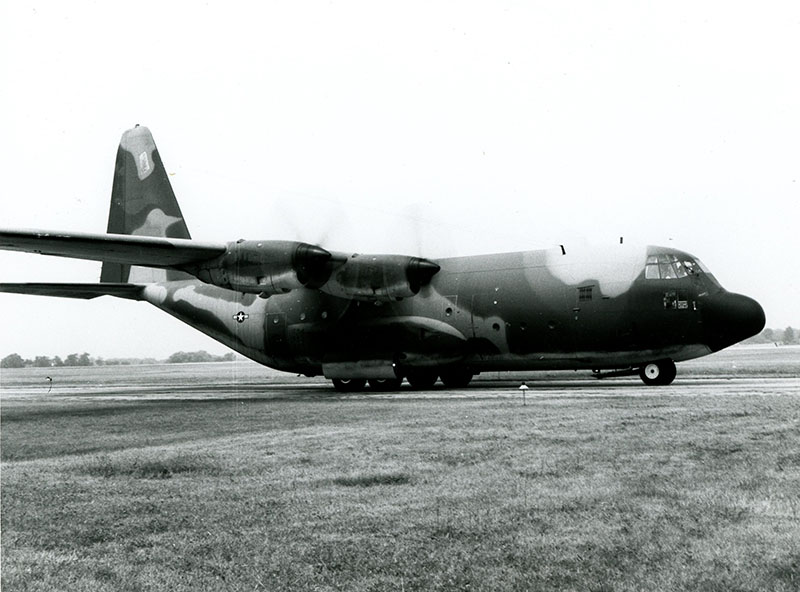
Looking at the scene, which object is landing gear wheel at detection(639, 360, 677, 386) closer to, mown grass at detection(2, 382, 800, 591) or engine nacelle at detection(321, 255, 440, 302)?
engine nacelle at detection(321, 255, 440, 302)

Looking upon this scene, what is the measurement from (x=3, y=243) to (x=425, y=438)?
1248 centimetres

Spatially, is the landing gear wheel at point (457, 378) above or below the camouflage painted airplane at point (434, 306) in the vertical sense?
below

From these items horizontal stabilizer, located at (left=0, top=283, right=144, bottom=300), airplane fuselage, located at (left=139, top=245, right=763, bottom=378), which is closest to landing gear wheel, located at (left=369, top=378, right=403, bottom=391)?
airplane fuselage, located at (left=139, top=245, right=763, bottom=378)

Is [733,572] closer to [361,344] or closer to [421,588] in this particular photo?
[421,588]

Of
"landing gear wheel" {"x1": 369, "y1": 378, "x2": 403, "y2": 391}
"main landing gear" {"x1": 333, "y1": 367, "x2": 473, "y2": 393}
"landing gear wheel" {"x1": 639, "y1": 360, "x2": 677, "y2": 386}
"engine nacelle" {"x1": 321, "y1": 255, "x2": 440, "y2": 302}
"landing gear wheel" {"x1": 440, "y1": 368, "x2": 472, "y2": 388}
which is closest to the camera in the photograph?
"landing gear wheel" {"x1": 639, "y1": 360, "x2": 677, "y2": 386}

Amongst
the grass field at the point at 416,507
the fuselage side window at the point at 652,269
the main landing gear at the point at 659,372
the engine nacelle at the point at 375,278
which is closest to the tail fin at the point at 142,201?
the engine nacelle at the point at 375,278

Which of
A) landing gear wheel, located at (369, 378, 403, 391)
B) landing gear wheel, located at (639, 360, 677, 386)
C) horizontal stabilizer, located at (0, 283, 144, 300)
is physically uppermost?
horizontal stabilizer, located at (0, 283, 144, 300)

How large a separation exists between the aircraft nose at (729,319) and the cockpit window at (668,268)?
901 millimetres

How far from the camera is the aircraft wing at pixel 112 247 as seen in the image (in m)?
17.1

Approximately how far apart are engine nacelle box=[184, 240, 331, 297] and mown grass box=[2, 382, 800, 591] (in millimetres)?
9278

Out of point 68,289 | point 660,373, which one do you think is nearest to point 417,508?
point 660,373

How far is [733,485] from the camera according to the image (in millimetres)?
6113

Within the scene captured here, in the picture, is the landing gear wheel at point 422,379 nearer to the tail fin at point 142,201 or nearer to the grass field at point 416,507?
the tail fin at point 142,201

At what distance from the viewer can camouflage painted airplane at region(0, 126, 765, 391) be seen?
19.1m
